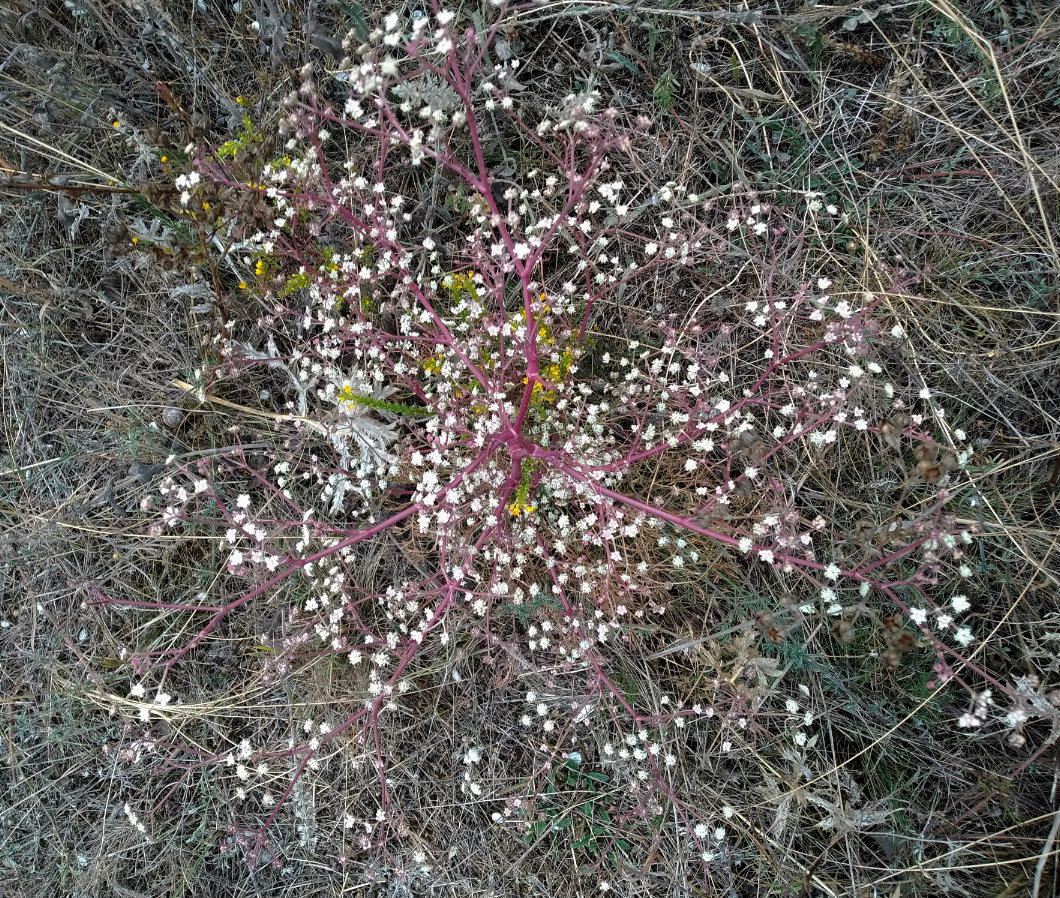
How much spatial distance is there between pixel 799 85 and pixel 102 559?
144 inches

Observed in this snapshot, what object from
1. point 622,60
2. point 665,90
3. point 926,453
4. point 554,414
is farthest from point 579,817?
point 622,60

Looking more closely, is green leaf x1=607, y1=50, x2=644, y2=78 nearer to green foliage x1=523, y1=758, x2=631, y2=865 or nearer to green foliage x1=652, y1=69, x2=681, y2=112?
green foliage x1=652, y1=69, x2=681, y2=112

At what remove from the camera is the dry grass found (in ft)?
8.21

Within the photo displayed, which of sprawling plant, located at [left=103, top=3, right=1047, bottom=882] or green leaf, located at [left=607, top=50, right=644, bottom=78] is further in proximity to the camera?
green leaf, located at [left=607, top=50, right=644, bottom=78]

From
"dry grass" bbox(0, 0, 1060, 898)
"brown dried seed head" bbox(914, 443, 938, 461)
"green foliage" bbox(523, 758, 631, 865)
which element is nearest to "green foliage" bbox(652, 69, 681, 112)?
"dry grass" bbox(0, 0, 1060, 898)

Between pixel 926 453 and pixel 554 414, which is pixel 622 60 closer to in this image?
pixel 554 414

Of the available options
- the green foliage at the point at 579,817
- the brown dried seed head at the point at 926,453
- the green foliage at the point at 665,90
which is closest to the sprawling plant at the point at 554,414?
the green foliage at the point at 579,817

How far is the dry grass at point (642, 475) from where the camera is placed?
250 cm

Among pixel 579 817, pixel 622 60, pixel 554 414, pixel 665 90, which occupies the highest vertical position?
pixel 622 60

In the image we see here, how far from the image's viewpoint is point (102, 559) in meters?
3.08

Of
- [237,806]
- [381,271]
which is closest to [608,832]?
[237,806]

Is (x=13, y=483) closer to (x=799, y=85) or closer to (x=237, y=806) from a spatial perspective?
(x=237, y=806)

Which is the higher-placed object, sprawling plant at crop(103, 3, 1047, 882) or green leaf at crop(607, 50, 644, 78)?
green leaf at crop(607, 50, 644, 78)

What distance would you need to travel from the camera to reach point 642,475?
2717 mm
